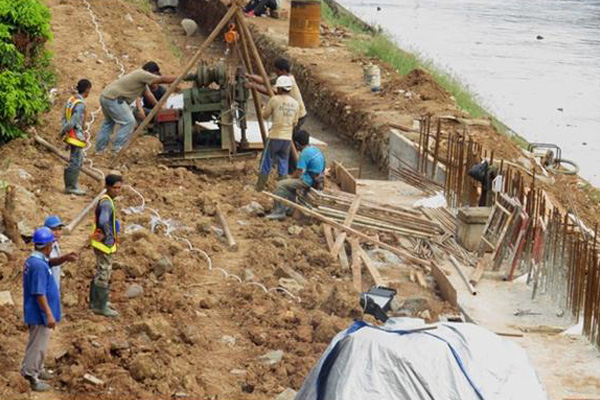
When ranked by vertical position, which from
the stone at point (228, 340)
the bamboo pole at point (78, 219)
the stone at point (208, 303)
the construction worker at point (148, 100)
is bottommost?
the stone at point (228, 340)

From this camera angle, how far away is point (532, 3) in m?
51.8

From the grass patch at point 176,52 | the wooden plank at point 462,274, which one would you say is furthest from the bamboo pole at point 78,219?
the grass patch at point 176,52

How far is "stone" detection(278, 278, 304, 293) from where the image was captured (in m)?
11.5

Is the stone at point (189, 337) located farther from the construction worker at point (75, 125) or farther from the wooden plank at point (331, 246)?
the construction worker at point (75, 125)

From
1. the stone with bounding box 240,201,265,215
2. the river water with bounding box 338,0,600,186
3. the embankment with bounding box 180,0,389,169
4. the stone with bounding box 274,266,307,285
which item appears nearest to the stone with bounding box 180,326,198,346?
the stone with bounding box 274,266,307,285

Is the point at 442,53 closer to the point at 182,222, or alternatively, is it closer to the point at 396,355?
the point at 182,222

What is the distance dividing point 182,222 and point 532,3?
41652mm

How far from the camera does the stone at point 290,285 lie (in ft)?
37.6

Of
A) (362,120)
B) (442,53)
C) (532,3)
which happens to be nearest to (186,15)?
(442,53)

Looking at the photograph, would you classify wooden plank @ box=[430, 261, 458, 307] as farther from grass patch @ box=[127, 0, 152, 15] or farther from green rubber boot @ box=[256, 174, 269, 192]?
grass patch @ box=[127, 0, 152, 15]

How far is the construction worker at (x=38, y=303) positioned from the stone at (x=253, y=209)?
239 inches

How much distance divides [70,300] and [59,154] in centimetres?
515

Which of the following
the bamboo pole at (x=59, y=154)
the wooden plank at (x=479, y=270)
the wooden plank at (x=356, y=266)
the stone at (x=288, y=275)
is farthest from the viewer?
the bamboo pole at (x=59, y=154)

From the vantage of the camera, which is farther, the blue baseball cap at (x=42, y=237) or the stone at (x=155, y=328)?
the stone at (x=155, y=328)
